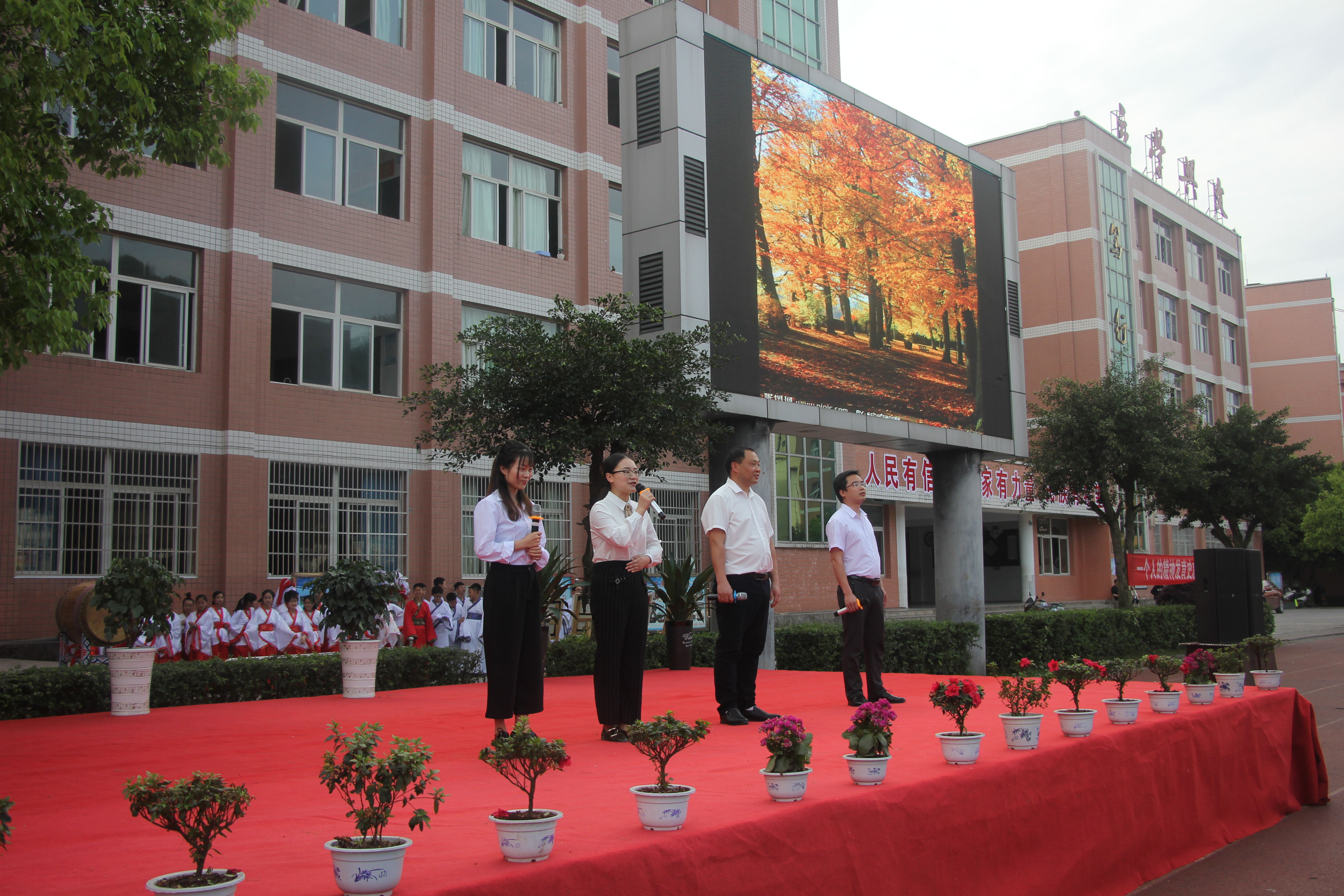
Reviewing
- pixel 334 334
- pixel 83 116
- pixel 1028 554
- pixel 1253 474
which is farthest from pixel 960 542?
pixel 1028 554

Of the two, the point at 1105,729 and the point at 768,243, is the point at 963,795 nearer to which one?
the point at 1105,729

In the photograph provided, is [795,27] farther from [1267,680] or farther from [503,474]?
[503,474]

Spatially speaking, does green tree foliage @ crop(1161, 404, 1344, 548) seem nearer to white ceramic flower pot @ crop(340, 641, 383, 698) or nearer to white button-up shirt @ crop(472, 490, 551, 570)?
white ceramic flower pot @ crop(340, 641, 383, 698)

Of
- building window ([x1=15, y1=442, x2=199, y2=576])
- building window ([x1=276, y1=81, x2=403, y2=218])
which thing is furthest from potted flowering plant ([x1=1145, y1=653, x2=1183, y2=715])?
building window ([x1=276, y1=81, x2=403, y2=218])

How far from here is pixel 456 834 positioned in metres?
2.93

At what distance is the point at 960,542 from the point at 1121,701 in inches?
379

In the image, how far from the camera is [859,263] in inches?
481

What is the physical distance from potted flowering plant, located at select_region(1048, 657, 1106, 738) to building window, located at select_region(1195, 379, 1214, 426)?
3774cm

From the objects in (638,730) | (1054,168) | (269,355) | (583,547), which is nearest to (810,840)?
(638,730)

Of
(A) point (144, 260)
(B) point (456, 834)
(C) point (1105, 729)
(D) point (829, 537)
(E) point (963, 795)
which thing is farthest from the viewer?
(A) point (144, 260)

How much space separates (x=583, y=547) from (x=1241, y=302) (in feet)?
117

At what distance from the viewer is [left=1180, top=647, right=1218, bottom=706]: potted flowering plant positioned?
5.50m

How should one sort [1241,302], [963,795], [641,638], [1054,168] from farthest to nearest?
[1241,302], [1054,168], [641,638], [963,795]

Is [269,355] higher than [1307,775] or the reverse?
higher
